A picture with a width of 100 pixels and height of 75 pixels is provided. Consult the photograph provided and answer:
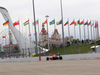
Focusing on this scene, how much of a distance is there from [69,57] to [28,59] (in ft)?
27.6

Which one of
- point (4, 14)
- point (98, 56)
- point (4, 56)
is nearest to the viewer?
point (98, 56)

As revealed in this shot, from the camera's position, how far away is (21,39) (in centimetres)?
9681

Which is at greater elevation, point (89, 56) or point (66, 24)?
point (66, 24)

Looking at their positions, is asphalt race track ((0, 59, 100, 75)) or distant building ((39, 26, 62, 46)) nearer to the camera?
asphalt race track ((0, 59, 100, 75))

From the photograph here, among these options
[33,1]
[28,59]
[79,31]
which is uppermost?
[33,1]

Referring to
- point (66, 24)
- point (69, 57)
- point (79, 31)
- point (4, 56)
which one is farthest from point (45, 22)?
point (69, 57)

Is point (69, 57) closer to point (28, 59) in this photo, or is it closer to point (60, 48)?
point (28, 59)

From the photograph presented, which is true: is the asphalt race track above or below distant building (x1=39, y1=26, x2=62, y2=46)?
below

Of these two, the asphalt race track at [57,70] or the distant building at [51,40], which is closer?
the asphalt race track at [57,70]

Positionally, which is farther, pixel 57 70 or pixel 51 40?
pixel 51 40

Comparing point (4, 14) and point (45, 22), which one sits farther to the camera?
point (4, 14)

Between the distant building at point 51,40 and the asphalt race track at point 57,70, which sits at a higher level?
the distant building at point 51,40

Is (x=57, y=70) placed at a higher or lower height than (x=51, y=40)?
lower

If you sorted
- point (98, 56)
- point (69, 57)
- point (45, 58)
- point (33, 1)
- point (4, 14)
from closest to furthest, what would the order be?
point (98, 56), point (69, 57), point (45, 58), point (33, 1), point (4, 14)
